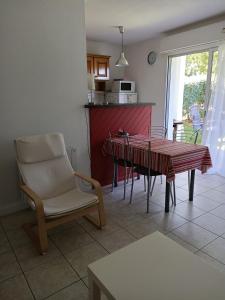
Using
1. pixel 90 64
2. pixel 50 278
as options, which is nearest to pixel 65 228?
pixel 50 278

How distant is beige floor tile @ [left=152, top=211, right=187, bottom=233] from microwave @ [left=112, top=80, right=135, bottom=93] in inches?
134

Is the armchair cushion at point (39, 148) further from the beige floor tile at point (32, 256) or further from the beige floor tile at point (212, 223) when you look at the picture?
the beige floor tile at point (212, 223)

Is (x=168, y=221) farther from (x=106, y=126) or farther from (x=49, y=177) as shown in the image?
(x=106, y=126)

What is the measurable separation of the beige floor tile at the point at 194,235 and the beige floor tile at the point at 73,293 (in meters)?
1.03

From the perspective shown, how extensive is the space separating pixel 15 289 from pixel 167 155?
169 centimetres

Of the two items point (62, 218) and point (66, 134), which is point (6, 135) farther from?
point (62, 218)

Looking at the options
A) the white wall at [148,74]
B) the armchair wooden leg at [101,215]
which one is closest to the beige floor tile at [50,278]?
the armchair wooden leg at [101,215]

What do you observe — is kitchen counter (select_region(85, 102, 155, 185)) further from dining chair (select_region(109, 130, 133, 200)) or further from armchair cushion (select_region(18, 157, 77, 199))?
armchair cushion (select_region(18, 157, 77, 199))

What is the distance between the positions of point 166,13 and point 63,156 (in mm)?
2736

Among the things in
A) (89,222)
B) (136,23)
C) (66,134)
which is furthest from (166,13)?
(89,222)

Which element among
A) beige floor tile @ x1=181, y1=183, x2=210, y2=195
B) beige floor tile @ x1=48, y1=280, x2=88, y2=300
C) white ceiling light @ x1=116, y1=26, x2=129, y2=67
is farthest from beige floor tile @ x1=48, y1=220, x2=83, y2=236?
white ceiling light @ x1=116, y1=26, x2=129, y2=67

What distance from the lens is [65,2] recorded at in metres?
2.55

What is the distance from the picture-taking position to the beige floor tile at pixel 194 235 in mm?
2046

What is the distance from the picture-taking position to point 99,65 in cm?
525
